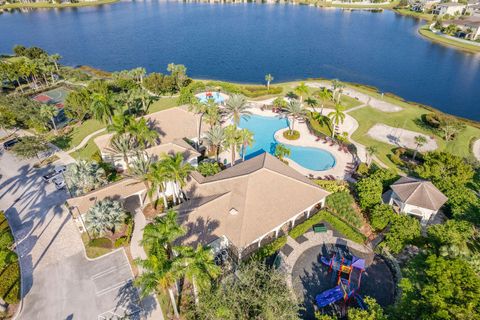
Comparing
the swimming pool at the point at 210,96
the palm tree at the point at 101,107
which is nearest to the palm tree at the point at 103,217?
the palm tree at the point at 101,107

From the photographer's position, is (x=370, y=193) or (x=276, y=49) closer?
(x=370, y=193)

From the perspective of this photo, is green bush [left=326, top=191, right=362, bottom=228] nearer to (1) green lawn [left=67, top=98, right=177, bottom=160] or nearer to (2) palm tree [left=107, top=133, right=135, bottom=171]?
(2) palm tree [left=107, top=133, right=135, bottom=171]

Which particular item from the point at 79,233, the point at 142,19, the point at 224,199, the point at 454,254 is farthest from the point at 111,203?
the point at 142,19

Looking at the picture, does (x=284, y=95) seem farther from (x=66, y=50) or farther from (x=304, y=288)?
(x=66, y=50)

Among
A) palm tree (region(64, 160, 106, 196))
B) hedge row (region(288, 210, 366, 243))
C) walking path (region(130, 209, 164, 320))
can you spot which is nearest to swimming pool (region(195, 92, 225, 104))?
palm tree (region(64, 160, 106, 196))

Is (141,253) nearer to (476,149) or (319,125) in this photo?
(319,125)

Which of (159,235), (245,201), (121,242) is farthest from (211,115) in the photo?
(159,235)
